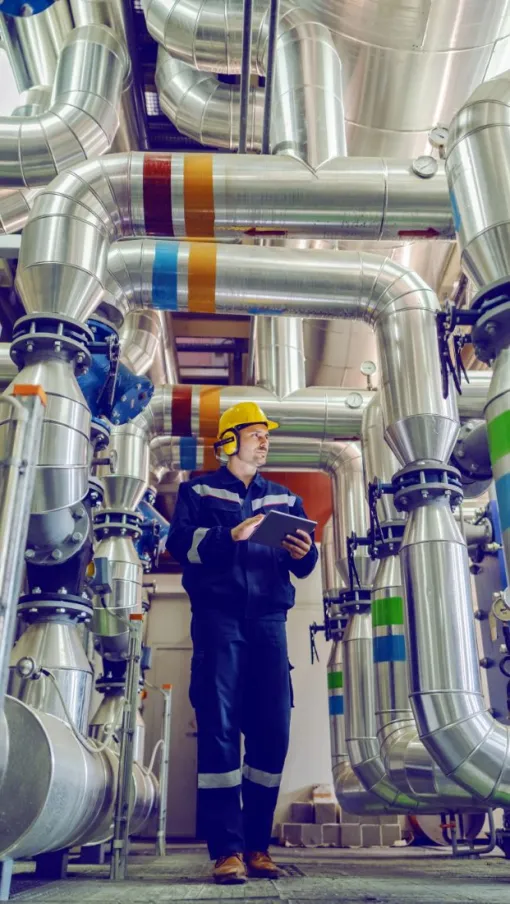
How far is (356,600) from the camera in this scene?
11.1 feet

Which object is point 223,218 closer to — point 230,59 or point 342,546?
point 230,59

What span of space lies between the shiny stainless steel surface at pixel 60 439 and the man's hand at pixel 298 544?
538mm

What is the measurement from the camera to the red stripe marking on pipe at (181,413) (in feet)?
11.5

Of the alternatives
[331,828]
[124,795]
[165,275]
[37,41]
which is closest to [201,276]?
[165,275]

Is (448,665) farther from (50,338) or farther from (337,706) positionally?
(337,706)

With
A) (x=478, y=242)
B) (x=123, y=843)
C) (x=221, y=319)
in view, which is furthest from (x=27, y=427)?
(x=221, y=319)

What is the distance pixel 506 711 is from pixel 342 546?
3.33 feet

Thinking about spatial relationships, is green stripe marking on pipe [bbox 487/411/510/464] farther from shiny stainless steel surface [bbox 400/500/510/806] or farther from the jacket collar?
the jacket collar

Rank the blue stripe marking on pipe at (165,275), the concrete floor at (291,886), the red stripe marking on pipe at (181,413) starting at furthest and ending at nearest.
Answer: the red stripe marking on pipe at (181,413) < the blue stripe marking on pipe at (165,275) < the concrete floor at (291,886)

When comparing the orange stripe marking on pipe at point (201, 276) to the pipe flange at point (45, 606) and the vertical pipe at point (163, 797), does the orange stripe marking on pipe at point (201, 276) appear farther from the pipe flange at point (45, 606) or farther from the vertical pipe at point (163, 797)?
the vertical pipe at point (163, 797)

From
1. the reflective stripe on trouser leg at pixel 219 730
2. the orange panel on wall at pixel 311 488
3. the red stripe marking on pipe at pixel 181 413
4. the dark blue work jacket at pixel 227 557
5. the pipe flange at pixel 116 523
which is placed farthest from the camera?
the orange panel on wall at pixel 311 488

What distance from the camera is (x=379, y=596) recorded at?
2.83 metres

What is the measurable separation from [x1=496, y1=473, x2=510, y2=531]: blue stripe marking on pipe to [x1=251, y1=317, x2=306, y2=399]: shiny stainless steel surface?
6.64 feet

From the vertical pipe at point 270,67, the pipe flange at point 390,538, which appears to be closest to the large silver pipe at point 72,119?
the vertical pipe at point 270,67
